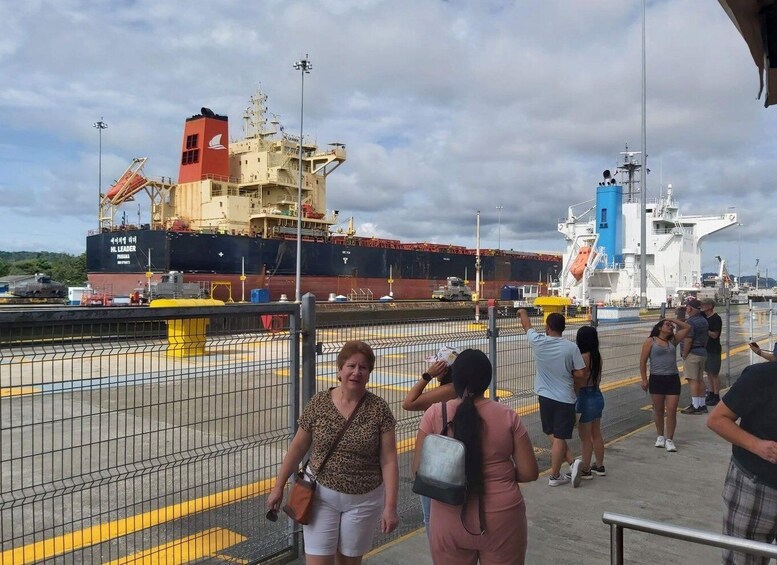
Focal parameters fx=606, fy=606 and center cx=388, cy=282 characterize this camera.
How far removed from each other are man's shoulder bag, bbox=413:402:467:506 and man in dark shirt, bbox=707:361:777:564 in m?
1.30

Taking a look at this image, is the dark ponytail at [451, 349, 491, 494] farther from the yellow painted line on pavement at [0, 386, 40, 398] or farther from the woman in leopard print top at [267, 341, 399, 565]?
the yellow painted line on pavement at [0, 386, 40, 398]

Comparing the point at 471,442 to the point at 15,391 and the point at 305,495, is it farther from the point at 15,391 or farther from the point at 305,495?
the point at 15,391

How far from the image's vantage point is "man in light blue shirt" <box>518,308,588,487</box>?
200 inches

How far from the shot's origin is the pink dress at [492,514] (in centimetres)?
272

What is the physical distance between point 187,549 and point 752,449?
3259 millimetres

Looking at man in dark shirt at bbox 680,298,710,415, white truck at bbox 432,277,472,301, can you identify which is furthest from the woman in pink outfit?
white truck at bbox 432,277,472,301

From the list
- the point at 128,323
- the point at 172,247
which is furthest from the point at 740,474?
the point at 172,247

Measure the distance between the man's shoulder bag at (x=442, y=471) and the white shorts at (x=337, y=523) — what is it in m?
0.41

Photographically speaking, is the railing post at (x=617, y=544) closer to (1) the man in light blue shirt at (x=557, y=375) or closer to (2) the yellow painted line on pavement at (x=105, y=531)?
(2) the yellow painted line on pavement at (x=105, y=531)

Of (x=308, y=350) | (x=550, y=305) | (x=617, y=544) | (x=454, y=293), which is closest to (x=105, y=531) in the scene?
(x=308, y=350)

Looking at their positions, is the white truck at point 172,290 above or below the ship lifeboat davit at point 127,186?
below

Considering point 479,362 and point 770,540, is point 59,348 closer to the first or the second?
point 479,362

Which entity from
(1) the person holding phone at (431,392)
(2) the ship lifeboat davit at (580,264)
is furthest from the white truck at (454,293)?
(1) the person holding phone at (431,392)

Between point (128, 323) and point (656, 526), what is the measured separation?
8.69ft
